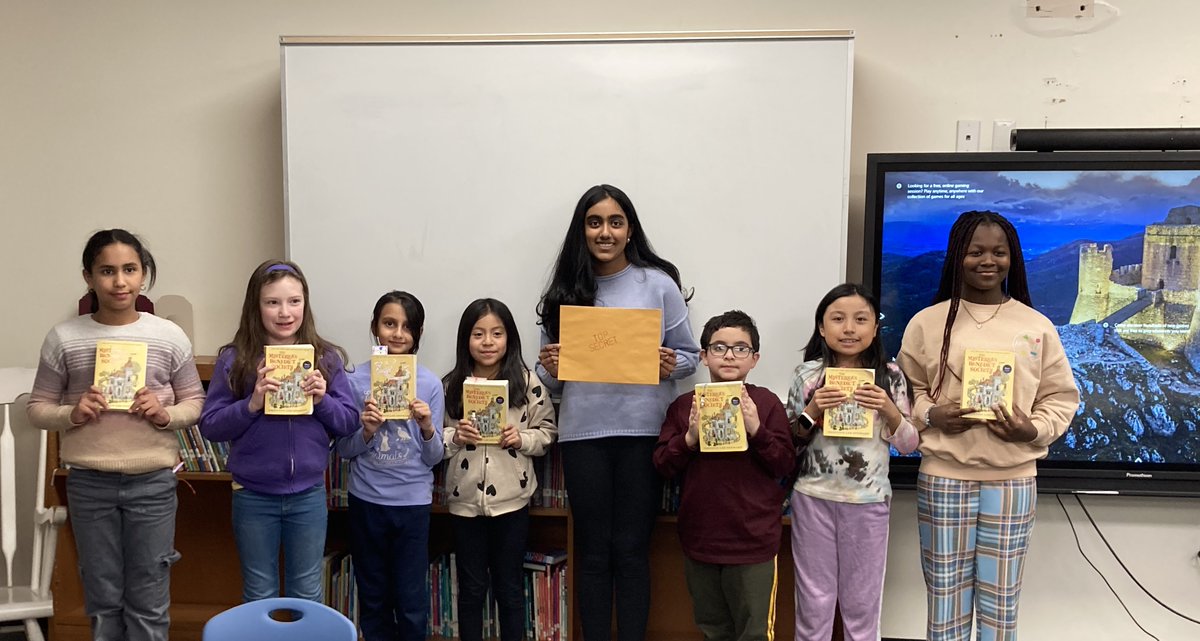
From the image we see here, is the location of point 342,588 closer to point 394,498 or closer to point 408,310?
point 394,498

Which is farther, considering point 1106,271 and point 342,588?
point 342,588

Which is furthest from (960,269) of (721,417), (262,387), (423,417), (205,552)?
(205,552)

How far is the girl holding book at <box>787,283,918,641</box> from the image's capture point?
2451 millimetres

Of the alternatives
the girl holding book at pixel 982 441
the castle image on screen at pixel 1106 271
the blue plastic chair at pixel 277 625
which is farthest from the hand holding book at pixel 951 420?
the blue plastic chair at pixel 277 625

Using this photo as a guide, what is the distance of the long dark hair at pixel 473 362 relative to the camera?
107 inches

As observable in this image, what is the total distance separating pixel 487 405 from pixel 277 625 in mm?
1087

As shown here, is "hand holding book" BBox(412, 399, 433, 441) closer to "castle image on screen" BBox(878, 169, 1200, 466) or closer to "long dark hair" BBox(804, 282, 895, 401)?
"long dark hair" BBox(804, 282, 895, 401)

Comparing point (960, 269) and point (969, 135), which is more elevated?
point (969, 135)

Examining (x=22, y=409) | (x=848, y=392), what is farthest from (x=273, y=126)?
(x=848, y=392)

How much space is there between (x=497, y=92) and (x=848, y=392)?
1.65m

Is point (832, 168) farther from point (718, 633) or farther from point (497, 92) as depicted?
point (718, 633)

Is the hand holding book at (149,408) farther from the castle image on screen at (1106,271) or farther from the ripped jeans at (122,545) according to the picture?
the castle image on screen at (1106,271)

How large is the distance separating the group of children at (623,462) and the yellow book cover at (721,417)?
2.2 inches

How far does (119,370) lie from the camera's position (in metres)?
2.40
